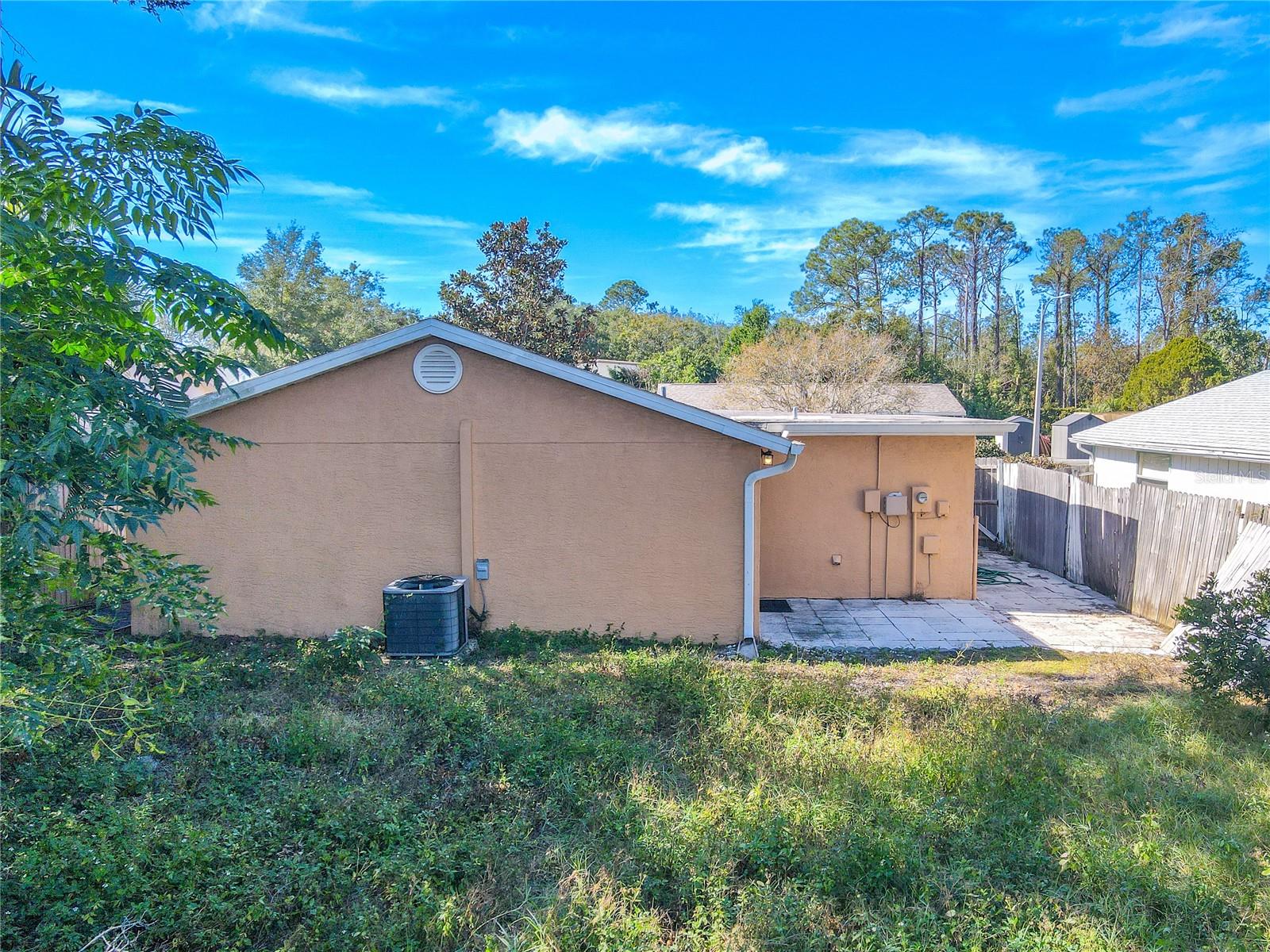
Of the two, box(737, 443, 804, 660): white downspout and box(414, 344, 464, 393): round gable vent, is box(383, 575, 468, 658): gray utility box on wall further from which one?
box(737, 443, 804, 660): white downspout

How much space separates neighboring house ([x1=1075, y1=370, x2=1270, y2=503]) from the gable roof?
27.9 ft

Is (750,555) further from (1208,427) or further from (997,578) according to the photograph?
(1208,427)

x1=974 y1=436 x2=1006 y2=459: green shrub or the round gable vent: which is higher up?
the round gable vent

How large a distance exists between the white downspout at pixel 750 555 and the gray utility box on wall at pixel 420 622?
288 centimetres

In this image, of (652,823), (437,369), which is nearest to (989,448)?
Result: (437,369)

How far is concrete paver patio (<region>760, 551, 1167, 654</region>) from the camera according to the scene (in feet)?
24.5

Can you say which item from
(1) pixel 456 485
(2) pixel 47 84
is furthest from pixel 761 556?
(2) pixel 47 84

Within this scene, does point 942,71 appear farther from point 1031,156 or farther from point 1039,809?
point 1031,156

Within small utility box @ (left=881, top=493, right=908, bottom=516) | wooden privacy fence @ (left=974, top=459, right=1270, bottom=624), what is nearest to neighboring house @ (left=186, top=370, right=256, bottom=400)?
small utility box @ (left=881, top=493, right=908, bottom=516)

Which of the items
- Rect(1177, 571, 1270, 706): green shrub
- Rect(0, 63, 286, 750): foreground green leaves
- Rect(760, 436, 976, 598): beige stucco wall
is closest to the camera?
Rect(0, 63, 286, 750): foreground green leaves

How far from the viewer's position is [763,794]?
3.99m

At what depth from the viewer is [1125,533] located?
9.09 m

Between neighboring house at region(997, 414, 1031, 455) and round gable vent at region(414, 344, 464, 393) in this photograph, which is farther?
neighboring house at region(997, 414, 1031, 455)

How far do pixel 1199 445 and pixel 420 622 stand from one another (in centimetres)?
1257
